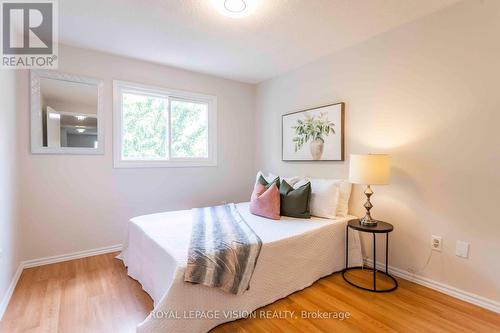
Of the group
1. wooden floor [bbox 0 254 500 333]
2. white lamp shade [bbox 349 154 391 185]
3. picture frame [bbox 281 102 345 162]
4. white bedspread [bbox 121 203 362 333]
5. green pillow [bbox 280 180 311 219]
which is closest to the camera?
white bedspread [bbox 121 203 362 333]

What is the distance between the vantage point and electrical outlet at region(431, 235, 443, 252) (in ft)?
6.90

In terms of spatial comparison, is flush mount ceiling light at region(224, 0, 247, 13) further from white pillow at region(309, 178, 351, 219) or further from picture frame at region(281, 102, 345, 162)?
white pillow at region(309, 178, 351, 219)

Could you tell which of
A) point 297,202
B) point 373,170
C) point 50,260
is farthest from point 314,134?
point 50,260

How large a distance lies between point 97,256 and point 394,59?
3.84m

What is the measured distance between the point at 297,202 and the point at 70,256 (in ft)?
8.55

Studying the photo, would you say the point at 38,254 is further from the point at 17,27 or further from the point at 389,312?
the point at 389,312

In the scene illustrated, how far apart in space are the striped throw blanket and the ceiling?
6.20 feet

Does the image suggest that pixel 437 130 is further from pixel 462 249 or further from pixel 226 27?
pixel 226 27

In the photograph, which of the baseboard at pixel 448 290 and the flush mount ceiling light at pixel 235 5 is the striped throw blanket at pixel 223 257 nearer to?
the baseboard at pixel 448 290

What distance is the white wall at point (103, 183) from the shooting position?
254 cm

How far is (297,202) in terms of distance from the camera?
265 centimetres

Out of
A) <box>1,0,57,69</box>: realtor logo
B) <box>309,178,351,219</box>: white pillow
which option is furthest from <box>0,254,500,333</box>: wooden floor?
<box>1,0,57,69</box>: realtor logo

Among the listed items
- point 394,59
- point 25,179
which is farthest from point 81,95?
point 394,59

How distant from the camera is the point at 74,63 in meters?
2.70
